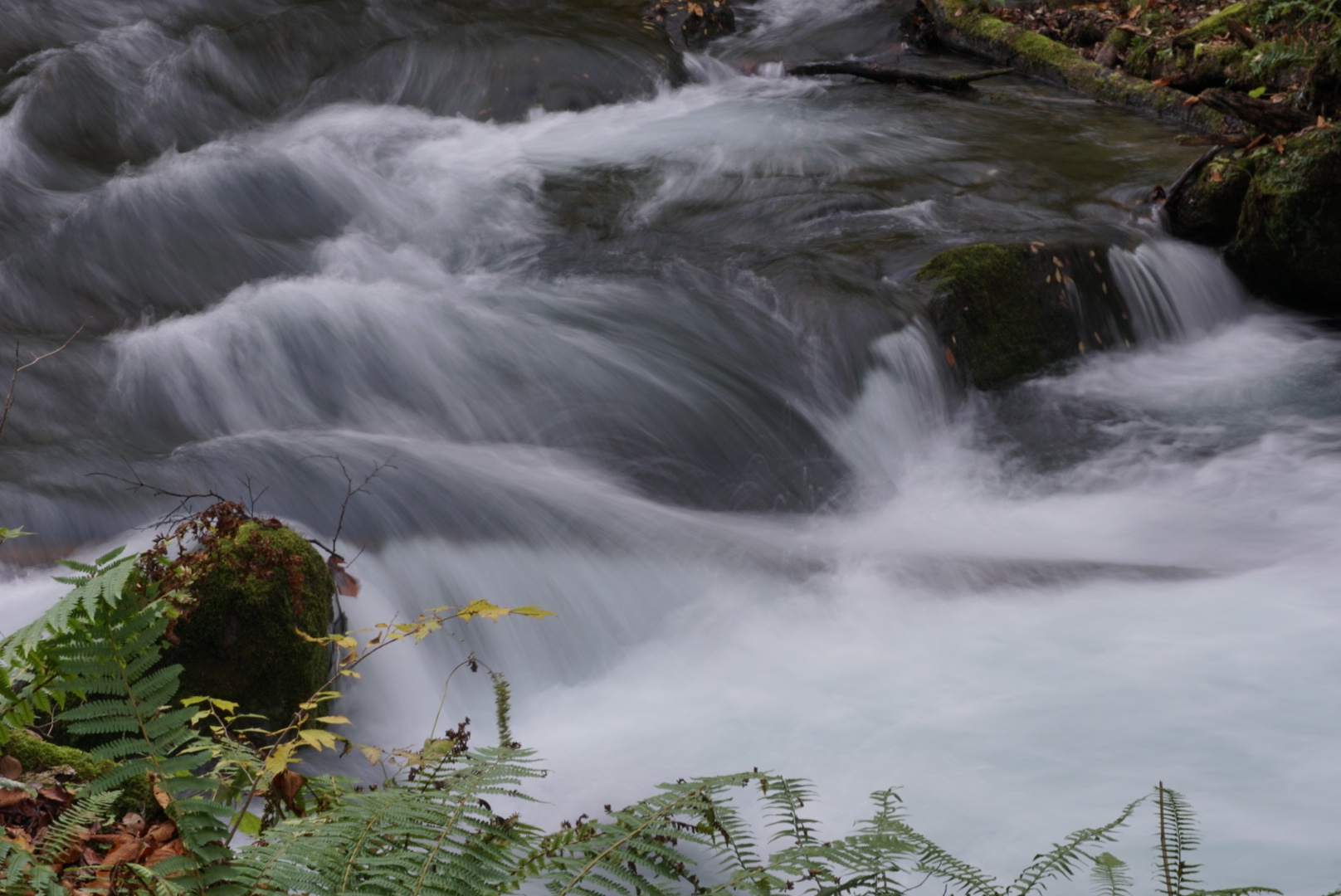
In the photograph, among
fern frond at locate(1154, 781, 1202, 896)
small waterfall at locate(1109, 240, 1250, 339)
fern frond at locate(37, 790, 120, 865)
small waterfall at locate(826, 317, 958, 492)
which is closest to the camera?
fern frond at locate(37, 790, 120, 865)

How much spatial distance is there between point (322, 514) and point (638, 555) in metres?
1.70

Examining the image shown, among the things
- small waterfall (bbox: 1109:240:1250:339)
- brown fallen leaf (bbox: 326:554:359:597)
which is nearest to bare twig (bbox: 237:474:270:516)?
brown fallen leaf (bbox: 326:554:359:597)

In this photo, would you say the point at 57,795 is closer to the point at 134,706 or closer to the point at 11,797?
the point at 11,797

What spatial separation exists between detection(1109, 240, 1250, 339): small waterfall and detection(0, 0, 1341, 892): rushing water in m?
0.04

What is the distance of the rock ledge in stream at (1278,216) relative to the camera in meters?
7.84

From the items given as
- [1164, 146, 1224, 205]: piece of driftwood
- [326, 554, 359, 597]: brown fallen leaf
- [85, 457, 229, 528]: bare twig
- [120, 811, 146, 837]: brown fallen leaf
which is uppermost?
[1164, 146, 1224, 205]: piece of driftwood

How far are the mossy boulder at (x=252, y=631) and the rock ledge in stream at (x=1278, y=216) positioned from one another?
7552mm

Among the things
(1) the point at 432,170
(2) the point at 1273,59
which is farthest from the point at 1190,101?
(1) the point at 432,170

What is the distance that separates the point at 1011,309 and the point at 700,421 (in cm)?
248

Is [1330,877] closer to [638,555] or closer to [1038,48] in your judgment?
[638,555]

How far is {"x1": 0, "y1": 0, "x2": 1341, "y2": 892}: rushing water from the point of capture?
4.67 meters

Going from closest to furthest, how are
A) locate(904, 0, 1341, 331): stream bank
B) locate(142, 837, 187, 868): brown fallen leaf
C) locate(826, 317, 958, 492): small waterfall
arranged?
1. locate(142, 837, 187, 868): brown fallen leaf
2. locate(826, 317, 958, 492): small waterfall
3. locate(904, 0, 1341, 331): stream bank

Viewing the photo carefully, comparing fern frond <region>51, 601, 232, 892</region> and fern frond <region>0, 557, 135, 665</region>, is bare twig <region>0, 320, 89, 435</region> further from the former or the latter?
fern frond <region>51, 601, 232, 892</region>

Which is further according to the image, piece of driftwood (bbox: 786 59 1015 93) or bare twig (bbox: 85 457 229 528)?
piece of driftwood (bbox: 786 59 1015 93)
